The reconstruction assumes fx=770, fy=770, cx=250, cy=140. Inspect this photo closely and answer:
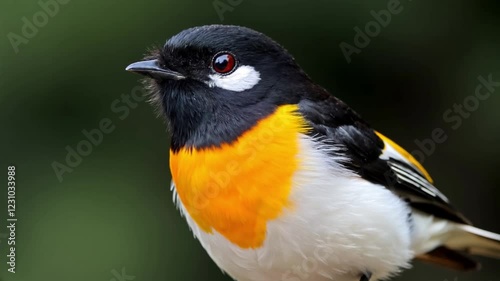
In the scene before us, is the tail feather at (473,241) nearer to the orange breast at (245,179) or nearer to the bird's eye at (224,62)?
the orange breast at (245,179)

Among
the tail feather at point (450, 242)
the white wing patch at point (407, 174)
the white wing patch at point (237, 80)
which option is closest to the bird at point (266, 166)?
the white wing patch at point (237, 80)

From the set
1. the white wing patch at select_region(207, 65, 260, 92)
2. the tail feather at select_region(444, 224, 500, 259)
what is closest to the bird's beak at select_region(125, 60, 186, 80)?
the white wing patch at select_region(207, 65, 260, 92)

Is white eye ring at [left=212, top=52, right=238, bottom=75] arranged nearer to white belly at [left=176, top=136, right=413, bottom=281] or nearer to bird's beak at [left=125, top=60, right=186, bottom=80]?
bird's beak at [left=125, top=60, right=186, bottom=80]

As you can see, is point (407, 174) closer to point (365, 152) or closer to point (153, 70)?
point (365, 152)

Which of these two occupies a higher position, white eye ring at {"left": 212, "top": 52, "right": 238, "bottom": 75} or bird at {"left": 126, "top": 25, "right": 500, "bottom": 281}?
white eye ring at {"left": 212, "top": 52, "right": 238, "bottom": 75}

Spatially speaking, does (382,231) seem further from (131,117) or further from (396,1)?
(131,117)

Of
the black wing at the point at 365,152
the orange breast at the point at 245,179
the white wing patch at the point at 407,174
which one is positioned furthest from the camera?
the white wing patch at the point at 407,174

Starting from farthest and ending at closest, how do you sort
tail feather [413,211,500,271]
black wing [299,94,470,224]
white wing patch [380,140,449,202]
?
tail feather [413,211,500,271]
white wing patch [380,140,449,202]
black wing [299,94,470,224]
